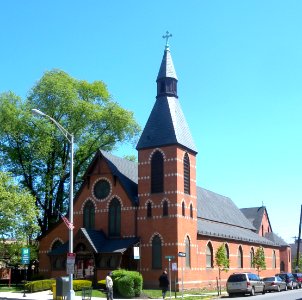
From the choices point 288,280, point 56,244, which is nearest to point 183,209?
point 56,244

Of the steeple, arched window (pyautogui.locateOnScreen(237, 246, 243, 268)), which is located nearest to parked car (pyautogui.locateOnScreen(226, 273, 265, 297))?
the steeple

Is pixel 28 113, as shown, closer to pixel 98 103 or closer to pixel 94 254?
pixel 98 103

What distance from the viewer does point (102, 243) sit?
43.0 m

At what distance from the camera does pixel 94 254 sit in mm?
41406

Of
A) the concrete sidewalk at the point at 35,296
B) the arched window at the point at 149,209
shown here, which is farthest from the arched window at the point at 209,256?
the concrete sidewalk at the point at 35,296

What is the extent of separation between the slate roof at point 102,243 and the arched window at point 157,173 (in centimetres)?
453

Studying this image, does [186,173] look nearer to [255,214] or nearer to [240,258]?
[240,258]

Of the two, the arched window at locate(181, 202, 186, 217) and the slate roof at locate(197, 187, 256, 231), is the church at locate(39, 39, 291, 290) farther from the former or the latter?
the slate roof at locate(197, 187, 256, 231)

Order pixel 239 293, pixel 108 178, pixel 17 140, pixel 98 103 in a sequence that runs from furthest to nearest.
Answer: pixel 98 103
pixel 17 140
pixel 108 178
pixel 239 293

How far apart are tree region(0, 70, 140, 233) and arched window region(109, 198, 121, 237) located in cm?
1214

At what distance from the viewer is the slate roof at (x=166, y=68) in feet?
152

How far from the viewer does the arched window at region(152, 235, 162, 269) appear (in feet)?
138

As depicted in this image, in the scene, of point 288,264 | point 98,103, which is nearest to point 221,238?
point 98,103

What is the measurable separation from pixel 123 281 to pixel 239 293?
965 cm
